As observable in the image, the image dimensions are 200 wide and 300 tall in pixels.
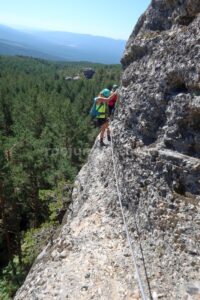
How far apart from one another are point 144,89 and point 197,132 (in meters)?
3.11

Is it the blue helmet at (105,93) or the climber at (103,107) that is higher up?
the blue helmet at (105,93)

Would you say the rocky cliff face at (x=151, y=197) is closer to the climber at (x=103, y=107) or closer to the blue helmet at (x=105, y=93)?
the climber at (x=103, y=107)

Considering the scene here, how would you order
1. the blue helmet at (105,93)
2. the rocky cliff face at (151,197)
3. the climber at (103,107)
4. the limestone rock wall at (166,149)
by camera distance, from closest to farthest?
the limestone rock wall at (166,149)
the rocky cliff face at (151,197)
the climber at (103,107)
the blue helmet at (105,93)

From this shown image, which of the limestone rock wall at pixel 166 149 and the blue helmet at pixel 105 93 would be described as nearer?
the limestone rock wall at pixel 166 149

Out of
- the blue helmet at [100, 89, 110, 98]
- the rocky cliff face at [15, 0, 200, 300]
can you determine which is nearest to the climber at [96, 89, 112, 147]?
the blue helmet at [100, 89, 110, 98]

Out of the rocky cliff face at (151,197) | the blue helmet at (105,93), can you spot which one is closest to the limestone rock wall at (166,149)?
the rocky cliff face at (151,197)

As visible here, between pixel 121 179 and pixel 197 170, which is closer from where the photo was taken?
pixel 197 170

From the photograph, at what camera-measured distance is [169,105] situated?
10.1 metres

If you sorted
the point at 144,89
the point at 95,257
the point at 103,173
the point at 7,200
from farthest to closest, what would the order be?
the point at 7,200
the point at 103,173
the point at 144,89
the point at 95,257

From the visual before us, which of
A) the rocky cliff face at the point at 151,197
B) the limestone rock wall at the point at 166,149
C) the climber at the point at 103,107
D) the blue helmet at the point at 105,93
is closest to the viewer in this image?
the limestone rock wall at the point at 166,149

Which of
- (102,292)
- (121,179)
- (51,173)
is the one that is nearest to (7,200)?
(51,173)

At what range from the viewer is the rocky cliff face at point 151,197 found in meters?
8.43

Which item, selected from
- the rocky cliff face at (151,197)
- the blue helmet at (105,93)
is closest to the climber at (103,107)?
the blue helmet at (105,93)

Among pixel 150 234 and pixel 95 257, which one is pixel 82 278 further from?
pixel 150 234
